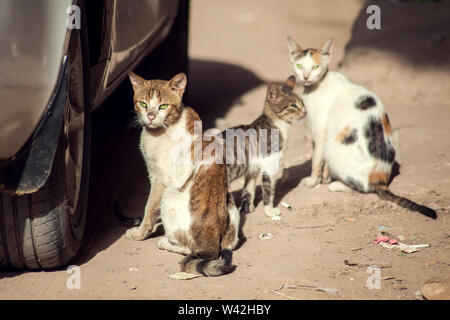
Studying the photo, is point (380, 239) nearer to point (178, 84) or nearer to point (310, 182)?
point (310, 182)

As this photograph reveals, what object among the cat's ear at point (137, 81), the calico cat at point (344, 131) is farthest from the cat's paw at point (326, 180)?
the cat's ear at point (137, 81)

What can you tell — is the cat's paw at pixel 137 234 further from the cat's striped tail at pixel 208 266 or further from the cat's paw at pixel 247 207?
the cat's paw at pixel 247 207

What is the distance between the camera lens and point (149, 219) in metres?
3.83

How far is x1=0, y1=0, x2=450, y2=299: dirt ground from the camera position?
3193 millimetres

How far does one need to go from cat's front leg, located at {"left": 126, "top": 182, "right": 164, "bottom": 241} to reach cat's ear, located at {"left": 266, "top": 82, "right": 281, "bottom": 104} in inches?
47.0

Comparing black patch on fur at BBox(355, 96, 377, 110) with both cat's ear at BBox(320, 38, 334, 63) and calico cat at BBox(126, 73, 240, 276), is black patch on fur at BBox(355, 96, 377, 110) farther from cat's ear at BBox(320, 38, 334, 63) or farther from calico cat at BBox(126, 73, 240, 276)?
calico cat at BBox(126, 73, 240, 276)

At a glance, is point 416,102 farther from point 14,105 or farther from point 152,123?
point 14,105

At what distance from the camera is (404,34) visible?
691 cm

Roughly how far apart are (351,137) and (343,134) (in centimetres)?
7

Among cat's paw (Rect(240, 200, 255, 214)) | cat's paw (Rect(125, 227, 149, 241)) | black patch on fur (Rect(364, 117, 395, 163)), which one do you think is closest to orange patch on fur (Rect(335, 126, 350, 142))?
black patch on fur (Rect(364, 117, 395, 163))

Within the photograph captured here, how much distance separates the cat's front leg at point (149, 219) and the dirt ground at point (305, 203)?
0.21 feet

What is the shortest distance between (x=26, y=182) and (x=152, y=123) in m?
1.14

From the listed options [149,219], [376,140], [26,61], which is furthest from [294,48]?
[26,61]

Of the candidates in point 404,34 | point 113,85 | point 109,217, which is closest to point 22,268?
point 109,217
